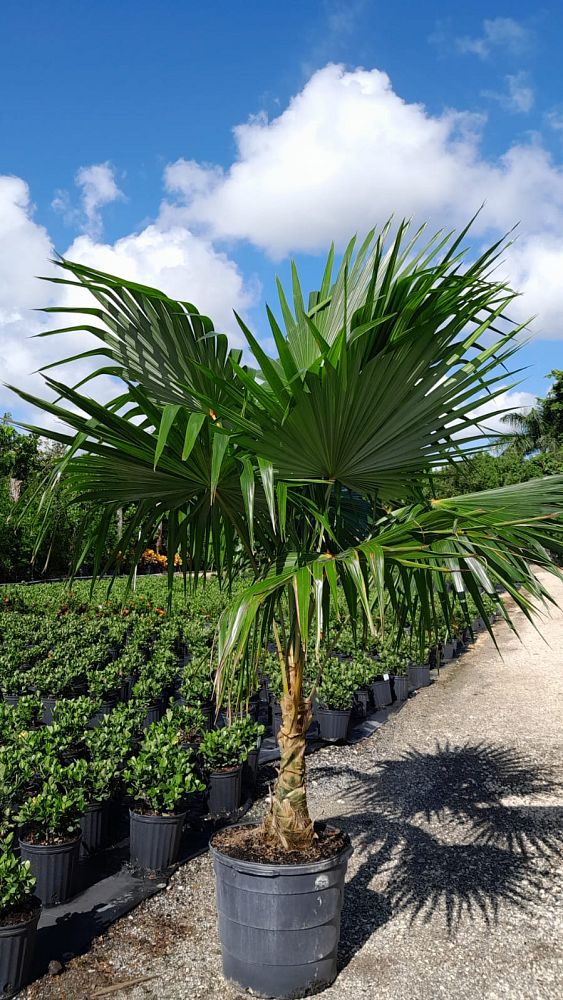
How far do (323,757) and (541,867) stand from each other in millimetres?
2587

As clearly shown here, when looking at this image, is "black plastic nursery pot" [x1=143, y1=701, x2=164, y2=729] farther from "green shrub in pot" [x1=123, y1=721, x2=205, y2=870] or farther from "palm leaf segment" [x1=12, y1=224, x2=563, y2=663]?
"palm leaf segment" [x1=12, y1=224, x2=563, y2=663]

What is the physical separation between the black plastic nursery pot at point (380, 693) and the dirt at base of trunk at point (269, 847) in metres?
5.39

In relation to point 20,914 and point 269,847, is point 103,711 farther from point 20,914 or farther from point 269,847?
point 269,847

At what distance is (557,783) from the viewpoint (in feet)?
19.9

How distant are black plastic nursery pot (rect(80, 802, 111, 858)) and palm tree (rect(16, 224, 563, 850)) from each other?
1844mm

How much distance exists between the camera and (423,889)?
4.20 meters

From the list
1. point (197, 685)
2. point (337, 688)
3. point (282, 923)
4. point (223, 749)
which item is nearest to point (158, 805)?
point (223, 749)

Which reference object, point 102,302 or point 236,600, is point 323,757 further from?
point 102,302

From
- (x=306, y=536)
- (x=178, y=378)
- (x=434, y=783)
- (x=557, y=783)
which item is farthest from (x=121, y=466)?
(x=557, y=783)

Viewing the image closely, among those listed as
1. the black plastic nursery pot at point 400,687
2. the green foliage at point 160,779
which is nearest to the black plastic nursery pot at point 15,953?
the green foliage at point 160,779

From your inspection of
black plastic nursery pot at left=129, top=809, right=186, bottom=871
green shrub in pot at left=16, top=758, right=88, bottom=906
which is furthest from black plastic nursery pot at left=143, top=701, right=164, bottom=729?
green shrub in pot at left=16, top=758, right=88, bottom=906

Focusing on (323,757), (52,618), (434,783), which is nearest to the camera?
(434,783)

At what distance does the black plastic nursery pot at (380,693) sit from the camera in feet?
29.5

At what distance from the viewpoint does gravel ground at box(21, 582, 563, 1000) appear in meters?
3.33
